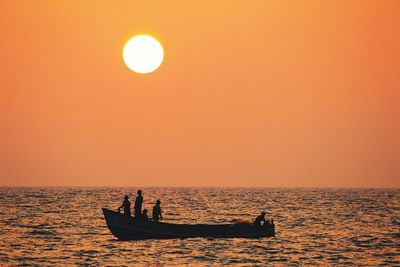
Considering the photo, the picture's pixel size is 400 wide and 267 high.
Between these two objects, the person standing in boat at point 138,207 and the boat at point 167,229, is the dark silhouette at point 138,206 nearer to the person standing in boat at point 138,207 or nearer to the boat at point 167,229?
the person standing in boat at point 138,207

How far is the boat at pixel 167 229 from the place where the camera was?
149 ft

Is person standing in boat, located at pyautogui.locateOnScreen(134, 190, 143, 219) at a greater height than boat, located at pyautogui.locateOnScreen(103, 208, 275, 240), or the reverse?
person standing in boat, located at pyautogui.locateOnScreen(134, 190, 143, 219)

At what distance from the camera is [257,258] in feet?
128

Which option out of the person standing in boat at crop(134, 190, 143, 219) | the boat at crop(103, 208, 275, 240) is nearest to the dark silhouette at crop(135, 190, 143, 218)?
the person standing in boat at crop(134, 190, 143, 219)

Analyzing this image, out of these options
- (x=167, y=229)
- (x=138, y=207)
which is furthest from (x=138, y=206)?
(x=167, y=229)

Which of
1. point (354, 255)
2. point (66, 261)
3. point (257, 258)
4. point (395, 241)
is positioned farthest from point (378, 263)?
point (66, 261)

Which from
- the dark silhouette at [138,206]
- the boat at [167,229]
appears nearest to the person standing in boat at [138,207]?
the dark silhouette at [138,206]

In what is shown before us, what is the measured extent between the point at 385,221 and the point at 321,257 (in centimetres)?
3225

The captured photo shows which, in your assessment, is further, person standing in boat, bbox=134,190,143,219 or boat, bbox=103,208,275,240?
boat, bbox=103,208,275,240

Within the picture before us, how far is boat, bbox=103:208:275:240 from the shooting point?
4550 centimetres

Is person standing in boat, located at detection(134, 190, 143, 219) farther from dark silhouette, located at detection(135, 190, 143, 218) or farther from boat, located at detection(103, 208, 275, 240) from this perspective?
boat, located at detection(103, 208, 275, 240)

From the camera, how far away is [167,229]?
152ft

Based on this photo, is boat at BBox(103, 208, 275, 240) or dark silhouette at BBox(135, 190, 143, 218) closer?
dark silhouette at BBox(135, 190, 143, 218)

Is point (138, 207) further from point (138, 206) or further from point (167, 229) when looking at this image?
point (167, 229)
